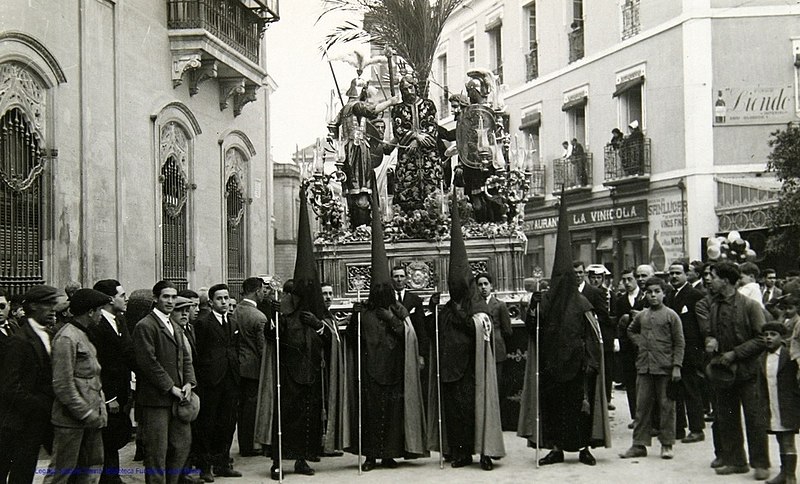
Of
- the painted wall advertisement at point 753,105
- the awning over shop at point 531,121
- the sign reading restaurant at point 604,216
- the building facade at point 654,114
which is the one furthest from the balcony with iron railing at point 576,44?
the painted wall advertisement at point 753,105

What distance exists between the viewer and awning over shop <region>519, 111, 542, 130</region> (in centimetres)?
2502

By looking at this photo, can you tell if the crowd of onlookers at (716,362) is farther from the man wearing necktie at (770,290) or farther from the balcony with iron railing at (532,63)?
the balcony with iron railing at (532,63)

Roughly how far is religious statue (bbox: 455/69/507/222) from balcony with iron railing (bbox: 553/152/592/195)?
11.1 meters

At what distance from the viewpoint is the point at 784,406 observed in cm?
675

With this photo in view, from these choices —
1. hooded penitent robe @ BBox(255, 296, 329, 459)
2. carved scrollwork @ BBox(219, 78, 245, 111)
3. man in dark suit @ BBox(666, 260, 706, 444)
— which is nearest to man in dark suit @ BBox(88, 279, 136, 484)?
hooded penitent robe @ BBox(255, 296, 329, 459)

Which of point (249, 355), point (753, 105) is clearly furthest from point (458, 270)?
point (753, 105)

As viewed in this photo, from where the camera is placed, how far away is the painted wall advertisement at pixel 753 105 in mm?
18656

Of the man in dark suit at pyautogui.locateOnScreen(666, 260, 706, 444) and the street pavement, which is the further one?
the man in dark suit at pyautogui.locateOnScreen(666, 260, 706, 444)

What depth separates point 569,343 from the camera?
7938 mm

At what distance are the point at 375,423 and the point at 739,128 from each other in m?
13.8

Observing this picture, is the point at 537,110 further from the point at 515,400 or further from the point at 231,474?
the point at 231,474

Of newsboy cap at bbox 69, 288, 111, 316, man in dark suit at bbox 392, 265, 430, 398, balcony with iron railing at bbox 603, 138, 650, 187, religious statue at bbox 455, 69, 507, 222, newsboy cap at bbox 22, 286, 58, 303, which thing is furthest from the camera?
balcony with iron railing at bbox 603, 138, 650, 187

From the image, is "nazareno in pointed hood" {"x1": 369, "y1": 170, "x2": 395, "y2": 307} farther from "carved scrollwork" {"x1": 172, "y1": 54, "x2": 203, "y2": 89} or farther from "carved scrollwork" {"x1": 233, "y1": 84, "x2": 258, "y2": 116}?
"carved scrollwork" {"x1": 233, "y1": 84, "x2": 258, "y2": 116}

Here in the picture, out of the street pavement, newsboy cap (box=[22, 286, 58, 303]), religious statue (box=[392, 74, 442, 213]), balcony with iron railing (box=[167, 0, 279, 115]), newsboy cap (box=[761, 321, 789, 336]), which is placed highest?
balcony with iron railing (box=[167, 0, 279, 115])
